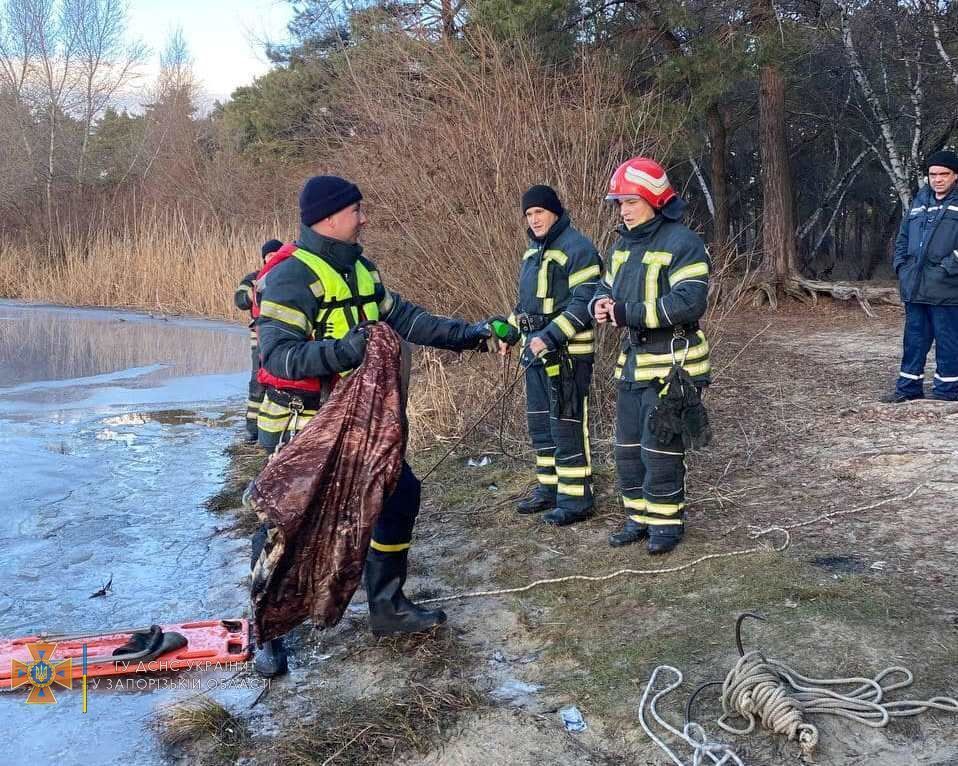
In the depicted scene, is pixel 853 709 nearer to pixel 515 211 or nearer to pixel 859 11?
pixel 515 211

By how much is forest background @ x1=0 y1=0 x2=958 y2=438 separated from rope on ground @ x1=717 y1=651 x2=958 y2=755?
5.13 metres

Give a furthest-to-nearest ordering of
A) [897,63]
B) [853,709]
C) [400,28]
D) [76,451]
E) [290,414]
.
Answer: [897,63]
[400,28]
[76,451]
[290,414]
[853,709]

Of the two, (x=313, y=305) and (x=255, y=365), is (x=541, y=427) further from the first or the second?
(x=255, y=365)

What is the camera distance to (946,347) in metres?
7.61

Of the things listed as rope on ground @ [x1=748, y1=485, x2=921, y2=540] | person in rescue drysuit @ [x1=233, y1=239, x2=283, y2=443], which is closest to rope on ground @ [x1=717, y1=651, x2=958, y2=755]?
rope on ground @ [x1=748, y1=485, x2=921, y2=540]

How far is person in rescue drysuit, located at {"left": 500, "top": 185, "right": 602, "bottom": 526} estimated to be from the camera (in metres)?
5.40

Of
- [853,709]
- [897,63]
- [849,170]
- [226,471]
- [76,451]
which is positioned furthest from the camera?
[849,170]

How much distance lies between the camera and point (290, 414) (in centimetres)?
396

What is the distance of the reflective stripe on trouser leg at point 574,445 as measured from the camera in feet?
18.2

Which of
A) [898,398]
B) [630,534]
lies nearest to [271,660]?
[630,534]

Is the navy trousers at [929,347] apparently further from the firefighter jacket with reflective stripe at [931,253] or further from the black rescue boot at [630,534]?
the black rescue boot at [630,534]

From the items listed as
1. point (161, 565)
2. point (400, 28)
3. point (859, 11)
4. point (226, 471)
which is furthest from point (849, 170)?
point (161, 565)

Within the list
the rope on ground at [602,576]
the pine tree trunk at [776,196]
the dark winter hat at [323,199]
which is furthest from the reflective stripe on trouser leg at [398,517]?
the pine tree trunk at [776,196]

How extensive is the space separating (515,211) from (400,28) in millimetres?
3243
